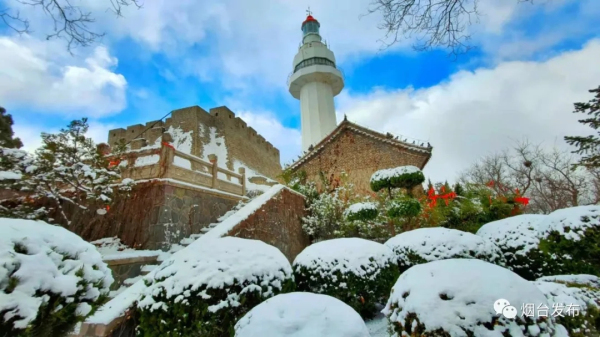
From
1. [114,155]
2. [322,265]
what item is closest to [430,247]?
[322,265]

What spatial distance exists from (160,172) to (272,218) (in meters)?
2.96

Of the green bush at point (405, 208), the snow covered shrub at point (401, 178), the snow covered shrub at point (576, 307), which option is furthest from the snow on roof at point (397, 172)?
the snow covered shrub at point (576, 307)

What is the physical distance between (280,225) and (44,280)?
20.6 ft

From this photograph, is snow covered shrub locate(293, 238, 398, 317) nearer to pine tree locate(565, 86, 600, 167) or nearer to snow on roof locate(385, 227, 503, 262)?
snow on roof locate(385, 227, 503, 262)

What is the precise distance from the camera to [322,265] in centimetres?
404

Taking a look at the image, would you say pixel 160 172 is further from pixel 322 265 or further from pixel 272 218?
pixel 322 265

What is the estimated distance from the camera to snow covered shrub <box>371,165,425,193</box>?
27.3 feet

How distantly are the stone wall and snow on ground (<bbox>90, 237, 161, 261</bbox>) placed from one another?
0.11 m

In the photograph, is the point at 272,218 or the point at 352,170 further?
the point at 352,170

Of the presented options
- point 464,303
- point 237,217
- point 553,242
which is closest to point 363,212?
point 237,217

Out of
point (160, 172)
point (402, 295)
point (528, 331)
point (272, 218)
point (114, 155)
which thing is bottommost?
point (528, 331)

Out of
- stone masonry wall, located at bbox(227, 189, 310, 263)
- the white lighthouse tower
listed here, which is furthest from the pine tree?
the white lighthouse tower

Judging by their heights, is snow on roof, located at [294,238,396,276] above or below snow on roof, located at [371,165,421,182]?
below

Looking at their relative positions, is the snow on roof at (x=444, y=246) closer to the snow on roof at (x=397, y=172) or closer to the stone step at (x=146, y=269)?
the snow on roof at (x=397, y=172)
